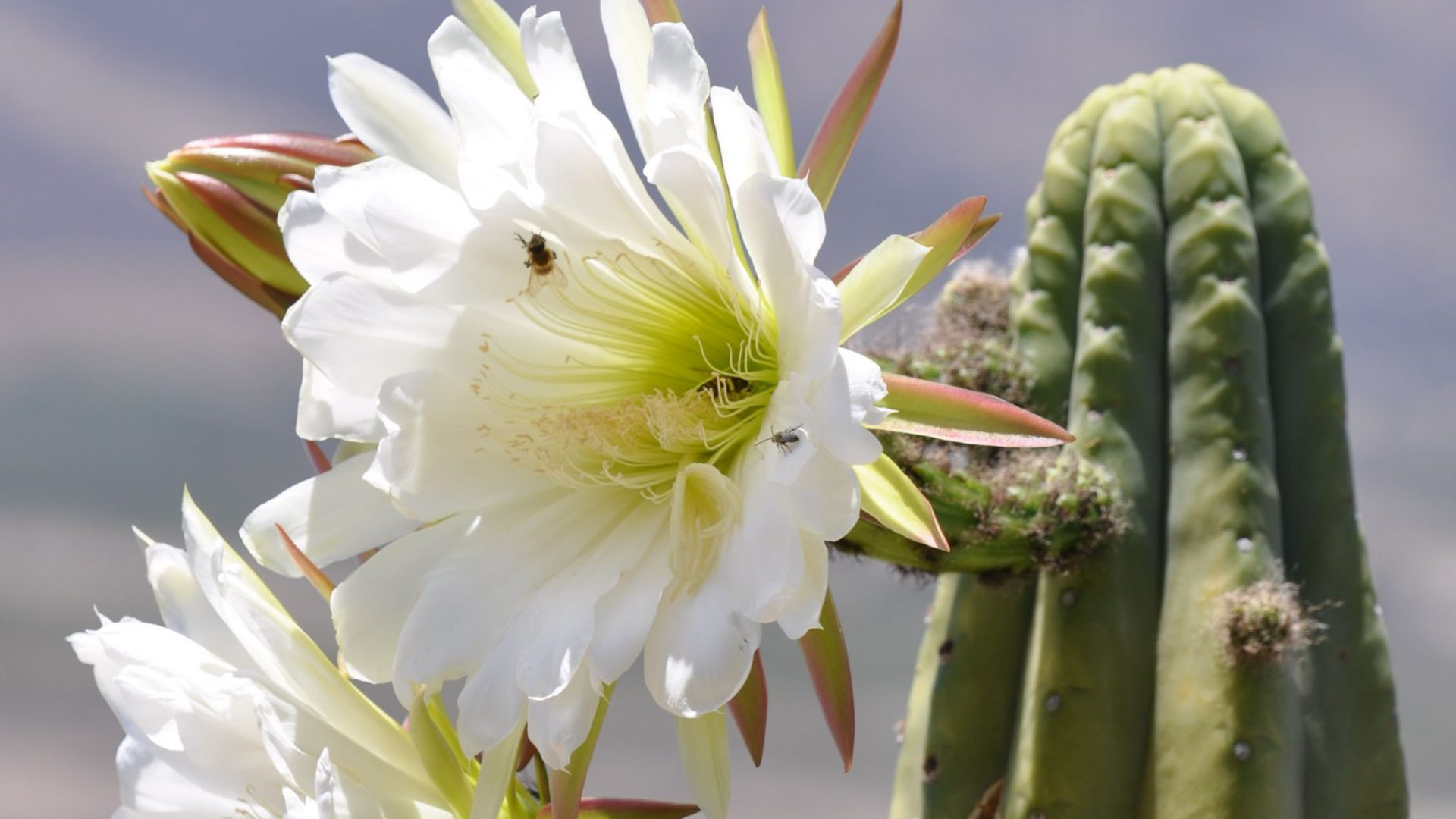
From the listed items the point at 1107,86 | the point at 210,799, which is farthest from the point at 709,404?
the point at 1107,86

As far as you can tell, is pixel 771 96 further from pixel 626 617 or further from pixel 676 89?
pixel 626 617

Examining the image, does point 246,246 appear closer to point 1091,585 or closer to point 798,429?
point 798,429

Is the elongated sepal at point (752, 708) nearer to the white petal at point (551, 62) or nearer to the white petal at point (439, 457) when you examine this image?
the white petal at point (439, 457)

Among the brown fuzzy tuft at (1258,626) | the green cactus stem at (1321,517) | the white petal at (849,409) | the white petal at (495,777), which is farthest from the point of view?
the green cactus stem at (1321,517)

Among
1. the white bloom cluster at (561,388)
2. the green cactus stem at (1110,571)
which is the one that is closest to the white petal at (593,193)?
the white bloom cluster at (561,388)

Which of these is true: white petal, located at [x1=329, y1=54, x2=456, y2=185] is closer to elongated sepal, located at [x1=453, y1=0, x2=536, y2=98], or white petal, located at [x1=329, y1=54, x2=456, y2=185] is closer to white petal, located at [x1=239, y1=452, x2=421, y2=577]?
elongated sepal, located at [x1=453, y1=0, x2=536, y2=98]

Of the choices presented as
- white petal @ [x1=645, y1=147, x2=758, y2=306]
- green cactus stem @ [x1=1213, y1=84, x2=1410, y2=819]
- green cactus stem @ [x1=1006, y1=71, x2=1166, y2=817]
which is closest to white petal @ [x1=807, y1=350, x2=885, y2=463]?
white petal @ [x1=645, y1=147, x2=758, y2=306]
